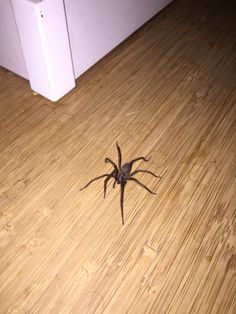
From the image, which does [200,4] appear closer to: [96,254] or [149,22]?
[149,22]

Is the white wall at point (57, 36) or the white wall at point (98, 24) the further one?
the white wall at point (98, 24)

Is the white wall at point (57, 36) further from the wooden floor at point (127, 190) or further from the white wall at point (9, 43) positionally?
the wooden floor at point (127, 190)

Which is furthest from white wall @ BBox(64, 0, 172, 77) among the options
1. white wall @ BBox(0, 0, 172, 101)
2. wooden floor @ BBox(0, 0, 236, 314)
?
wooden floor @ BBox(0, 0, 236, 314)

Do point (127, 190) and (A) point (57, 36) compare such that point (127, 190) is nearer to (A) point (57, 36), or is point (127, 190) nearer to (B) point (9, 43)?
(A) point (57, 36)

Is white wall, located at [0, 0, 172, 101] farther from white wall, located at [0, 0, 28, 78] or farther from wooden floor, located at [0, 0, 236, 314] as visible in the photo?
wooden floor, located at [0, 0, 236, 314]

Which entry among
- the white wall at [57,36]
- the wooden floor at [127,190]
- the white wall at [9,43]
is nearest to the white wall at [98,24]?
the white wall at [57,36]

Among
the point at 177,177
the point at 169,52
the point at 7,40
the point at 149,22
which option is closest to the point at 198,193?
the point at 177,177
